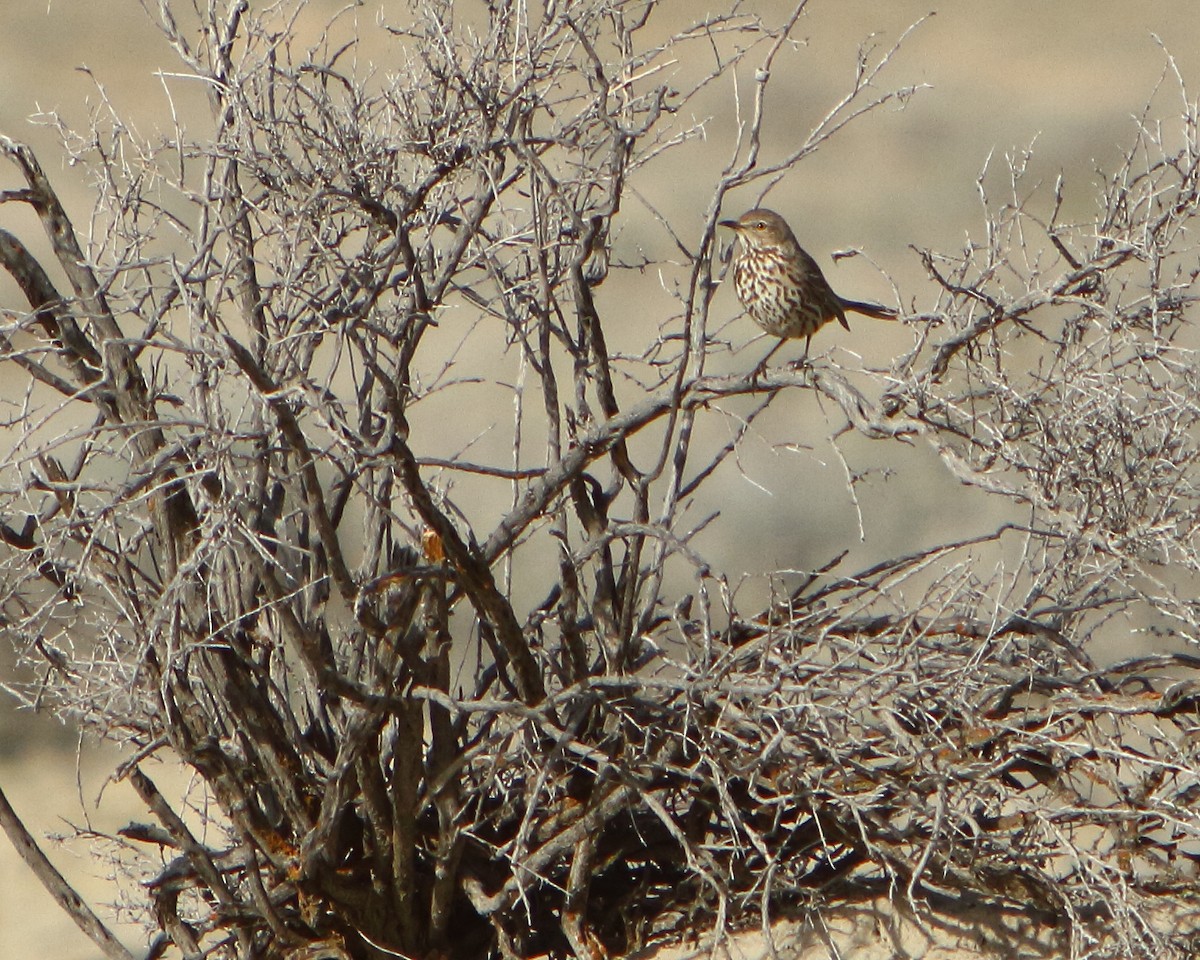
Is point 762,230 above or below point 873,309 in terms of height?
above

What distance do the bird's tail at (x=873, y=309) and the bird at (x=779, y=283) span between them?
96 mm

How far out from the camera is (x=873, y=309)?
471 cm

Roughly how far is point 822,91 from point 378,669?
1421cm

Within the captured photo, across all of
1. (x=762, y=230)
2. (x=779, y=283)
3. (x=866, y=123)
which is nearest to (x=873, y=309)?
(x=779, y=283)

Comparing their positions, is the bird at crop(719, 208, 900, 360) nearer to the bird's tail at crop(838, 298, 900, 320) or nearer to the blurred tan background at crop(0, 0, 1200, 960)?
the bird's tail at crop(838, 298, 900, 320)

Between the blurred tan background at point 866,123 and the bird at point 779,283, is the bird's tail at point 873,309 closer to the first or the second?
the bird at point 779,283

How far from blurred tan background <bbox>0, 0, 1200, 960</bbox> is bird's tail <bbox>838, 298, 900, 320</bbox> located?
17.6 ft

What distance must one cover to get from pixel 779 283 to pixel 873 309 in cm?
74

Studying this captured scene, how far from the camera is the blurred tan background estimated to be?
1093cm

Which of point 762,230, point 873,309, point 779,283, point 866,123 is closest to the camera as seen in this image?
point 873,309

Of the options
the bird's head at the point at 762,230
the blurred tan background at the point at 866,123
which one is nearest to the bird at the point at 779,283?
the bird's head at the point at 762,230

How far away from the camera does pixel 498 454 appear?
35.7ft

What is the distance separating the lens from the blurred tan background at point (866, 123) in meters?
10.9

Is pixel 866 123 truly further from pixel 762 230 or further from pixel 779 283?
pixel 779 283
